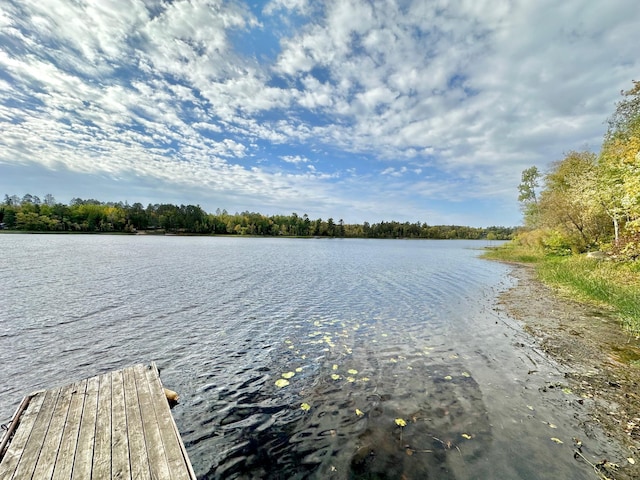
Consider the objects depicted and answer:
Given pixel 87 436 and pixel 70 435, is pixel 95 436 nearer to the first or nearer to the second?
pixel 87 436

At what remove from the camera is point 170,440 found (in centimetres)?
435

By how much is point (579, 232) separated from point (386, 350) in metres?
44.0

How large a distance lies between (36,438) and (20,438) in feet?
0.69

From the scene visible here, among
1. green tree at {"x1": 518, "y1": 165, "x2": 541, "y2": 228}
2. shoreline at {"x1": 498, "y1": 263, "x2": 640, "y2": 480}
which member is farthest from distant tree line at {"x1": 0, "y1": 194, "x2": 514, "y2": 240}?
shoreline at {"x1": 498, "y1": 263, "x2": 640, "y2": 480}

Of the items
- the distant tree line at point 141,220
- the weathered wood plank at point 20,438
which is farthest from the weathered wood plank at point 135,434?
the distant tree line at point 141,220

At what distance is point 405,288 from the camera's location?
78.5ft

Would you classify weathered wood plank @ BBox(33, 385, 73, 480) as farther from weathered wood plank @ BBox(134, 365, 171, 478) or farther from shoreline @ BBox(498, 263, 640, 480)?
shoreline @ BBox(498, 263, 640, 480)

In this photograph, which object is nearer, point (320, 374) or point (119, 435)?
point (119, 435)

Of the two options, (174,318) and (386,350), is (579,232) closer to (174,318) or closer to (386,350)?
(386,350)

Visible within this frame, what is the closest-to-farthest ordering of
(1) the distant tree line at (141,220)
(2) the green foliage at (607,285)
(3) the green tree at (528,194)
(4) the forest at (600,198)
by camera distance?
(2) the green foliage at (607,285) < (4) the forest at (600,198) < (3) the green tree at (528,194) < (1) the distant tree line at (141,220)

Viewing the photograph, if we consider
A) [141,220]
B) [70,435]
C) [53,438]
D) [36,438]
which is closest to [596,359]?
[70,435]

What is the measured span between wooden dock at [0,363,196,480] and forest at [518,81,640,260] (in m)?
23.6

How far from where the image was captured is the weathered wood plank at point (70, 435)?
12.3ft

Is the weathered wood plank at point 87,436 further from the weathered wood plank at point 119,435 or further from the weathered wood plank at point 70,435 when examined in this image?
the weathered wood plank at point 119,435
